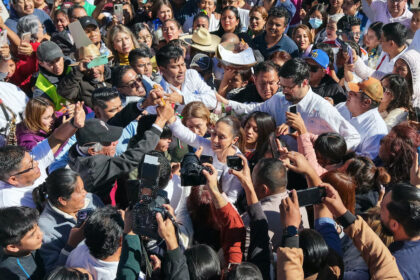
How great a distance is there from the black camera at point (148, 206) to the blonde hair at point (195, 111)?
1.62 m

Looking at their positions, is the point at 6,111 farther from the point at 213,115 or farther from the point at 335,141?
the point at 335,141

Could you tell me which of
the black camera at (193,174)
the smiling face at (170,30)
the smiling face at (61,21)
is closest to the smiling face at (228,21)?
the smiling face at (170,30)

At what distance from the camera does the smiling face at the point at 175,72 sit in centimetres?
434

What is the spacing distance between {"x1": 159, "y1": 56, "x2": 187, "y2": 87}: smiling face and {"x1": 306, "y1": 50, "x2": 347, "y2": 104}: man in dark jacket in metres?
1.35

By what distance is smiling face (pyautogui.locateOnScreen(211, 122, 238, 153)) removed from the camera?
3342 millimetres

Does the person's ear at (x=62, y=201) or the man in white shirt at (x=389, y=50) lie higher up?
the man in white shirt at (x=389, y=50)

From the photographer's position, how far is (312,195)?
8.06ft

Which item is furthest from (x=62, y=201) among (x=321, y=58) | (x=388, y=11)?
(x=388, y=11)

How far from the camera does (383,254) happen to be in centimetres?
222

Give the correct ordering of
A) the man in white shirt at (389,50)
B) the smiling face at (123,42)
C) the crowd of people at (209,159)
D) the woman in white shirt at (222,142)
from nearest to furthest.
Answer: the crowd of people at (209,159)
the woman in white shirt at (222,142)
the man in white shirt at (389,50)
the smiling face at (123,42)

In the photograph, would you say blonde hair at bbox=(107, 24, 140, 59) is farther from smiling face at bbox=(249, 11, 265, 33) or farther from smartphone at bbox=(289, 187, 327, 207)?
smartphone at bbox=(289, 187, 327, 207)

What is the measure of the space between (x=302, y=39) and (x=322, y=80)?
1156mm

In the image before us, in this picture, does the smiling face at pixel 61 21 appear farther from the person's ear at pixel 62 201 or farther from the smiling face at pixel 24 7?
the person's ear at pixel 62 201

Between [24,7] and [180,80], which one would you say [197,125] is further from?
[24,7]
